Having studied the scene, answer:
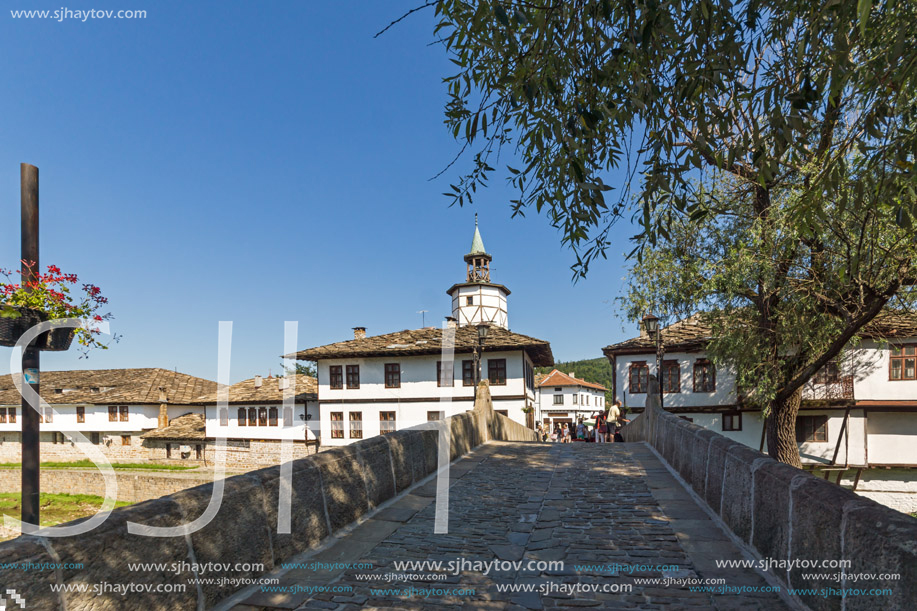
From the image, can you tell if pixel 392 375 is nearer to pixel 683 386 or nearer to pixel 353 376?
pixel 353 376

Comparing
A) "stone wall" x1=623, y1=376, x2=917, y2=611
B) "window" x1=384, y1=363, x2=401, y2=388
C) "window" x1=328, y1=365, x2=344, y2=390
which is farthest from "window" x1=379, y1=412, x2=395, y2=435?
"stone wall" x1=623, y1=376, x2=917, y2=611

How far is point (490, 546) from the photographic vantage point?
449 centimetres

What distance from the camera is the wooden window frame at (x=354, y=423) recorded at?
103ft

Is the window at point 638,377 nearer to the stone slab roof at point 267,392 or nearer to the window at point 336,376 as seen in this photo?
the window at point 336,376

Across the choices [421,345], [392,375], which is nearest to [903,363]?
[421,345]

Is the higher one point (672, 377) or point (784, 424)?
point (672, 377)

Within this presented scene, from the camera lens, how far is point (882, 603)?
217cm

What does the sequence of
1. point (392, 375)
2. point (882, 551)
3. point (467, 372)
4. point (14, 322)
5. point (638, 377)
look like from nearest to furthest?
point (882, 551) < point (14, 322) < point (638, 377) < point (467, 372) < point (392, 375)

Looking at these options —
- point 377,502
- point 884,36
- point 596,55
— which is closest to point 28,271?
point 377,502

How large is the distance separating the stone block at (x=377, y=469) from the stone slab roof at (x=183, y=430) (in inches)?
1341

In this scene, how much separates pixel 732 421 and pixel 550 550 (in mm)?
23544

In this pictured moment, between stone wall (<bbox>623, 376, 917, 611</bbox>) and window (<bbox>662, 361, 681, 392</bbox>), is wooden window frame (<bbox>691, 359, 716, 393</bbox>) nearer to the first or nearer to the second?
window (<bbox>662, 361, 681, 392</bbox>)

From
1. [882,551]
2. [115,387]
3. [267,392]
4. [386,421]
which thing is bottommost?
[386,421]

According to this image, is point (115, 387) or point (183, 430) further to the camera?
point (115, 387)
